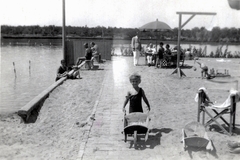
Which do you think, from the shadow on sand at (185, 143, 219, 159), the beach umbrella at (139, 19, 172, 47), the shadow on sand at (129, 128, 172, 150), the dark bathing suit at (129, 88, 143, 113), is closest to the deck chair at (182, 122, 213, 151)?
the shadow on sand at (185, 143, 219, 159)

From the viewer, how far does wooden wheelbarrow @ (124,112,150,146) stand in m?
5.75

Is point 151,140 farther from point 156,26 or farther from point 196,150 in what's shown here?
point 156,26

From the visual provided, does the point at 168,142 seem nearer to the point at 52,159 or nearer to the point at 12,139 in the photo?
the point at 52,159

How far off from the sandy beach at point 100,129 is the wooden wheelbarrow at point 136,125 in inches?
7.0

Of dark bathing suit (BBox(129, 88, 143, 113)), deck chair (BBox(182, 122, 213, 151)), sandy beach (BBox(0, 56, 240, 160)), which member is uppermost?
dark bathing suit (BBox(129, 88, 143, 113))

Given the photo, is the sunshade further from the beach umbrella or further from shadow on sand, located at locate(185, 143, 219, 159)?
shadow on sand, located at locate(185, 143, 219, 159)

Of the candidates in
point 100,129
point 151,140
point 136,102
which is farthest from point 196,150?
point 100,129

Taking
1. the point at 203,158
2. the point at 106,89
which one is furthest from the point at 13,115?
the point at 203,158

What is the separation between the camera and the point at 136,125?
5.77 meters

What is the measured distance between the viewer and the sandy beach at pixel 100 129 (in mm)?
5336

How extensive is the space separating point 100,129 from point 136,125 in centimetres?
103

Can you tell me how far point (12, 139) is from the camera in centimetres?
644

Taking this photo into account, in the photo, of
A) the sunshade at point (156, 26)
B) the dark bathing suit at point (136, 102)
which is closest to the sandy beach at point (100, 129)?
the dark bathing suit at point (136, 102)

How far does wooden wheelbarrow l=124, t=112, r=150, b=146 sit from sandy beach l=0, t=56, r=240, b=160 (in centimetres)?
18
